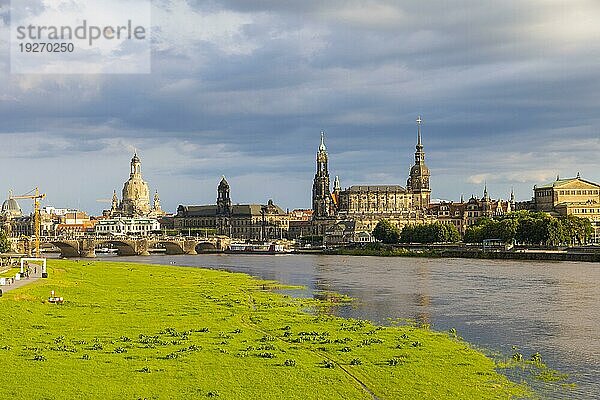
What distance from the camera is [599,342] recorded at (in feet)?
133

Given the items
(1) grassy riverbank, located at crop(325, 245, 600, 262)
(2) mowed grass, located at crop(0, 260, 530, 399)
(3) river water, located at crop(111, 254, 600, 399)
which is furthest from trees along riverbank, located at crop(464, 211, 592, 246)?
(2) mowed grass, located at crop(0, 260, 530, 399)

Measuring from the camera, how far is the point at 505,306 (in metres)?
59.0

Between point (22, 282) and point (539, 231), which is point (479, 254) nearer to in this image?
point (539, 231)

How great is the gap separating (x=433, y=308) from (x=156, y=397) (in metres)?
34.9

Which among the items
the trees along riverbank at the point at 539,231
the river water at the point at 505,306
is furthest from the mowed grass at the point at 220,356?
the trees along riverbank at the point at 539,231

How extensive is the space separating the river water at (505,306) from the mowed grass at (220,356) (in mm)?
3095

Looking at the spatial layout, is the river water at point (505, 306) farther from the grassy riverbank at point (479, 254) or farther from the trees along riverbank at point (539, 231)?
the trees along riverbank at point (539, 231)

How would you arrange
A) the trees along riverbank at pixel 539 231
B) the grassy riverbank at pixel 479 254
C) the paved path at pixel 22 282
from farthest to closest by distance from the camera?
the trees along riverbank at pixel 539 231 → the grassy riverbank at pixel 479 254 → the paved path at pixel 22 282

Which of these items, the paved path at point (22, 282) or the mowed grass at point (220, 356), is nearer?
the mowed grass at point (220, 356)

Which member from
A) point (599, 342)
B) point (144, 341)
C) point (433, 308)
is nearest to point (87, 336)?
point (144, 341)

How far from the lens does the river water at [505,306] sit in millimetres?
37312

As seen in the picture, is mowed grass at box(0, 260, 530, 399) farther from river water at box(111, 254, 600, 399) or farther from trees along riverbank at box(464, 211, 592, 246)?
trees along riverbank at box(464, 211, 592, 246)

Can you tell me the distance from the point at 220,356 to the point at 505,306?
31.7 m

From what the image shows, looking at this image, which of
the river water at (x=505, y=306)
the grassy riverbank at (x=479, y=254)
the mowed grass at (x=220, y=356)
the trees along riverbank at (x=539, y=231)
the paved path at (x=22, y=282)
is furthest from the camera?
the trees along riverbank at (x=539, y=231)
